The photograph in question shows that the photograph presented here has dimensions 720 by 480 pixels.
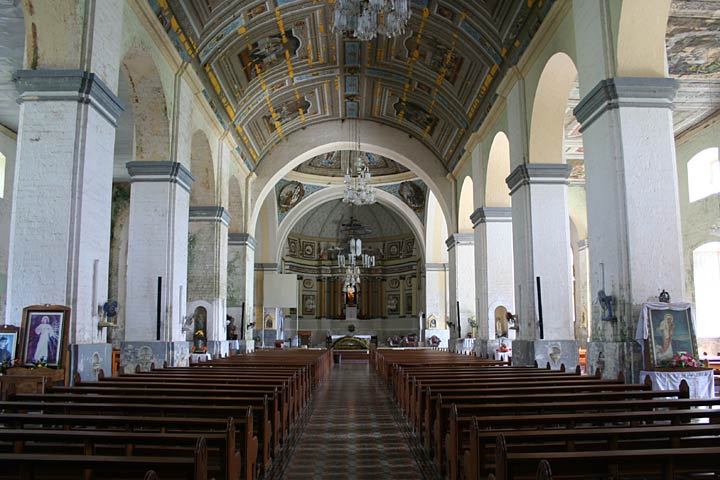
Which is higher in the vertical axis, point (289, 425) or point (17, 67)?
point (17, 67)

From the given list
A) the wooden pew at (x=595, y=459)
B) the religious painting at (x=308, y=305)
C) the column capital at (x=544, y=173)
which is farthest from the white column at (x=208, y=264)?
the religious painting at (x=308, y=305)

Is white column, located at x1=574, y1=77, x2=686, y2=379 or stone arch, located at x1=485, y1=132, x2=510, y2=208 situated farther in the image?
stone arch, located at x1=485, y1=132, x2=510, y2=208

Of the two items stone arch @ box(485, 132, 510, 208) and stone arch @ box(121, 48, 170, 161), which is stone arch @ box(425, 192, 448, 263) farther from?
stone arch @ box(121, 48, 170, 161)

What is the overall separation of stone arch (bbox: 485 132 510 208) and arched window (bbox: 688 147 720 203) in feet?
17.4

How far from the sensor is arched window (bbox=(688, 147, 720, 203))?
15938mm

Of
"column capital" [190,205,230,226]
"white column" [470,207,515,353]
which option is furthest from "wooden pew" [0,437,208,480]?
"white column" [470,207,515,353]

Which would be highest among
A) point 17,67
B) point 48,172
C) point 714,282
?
point 17,67

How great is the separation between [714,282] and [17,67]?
60.2 ft

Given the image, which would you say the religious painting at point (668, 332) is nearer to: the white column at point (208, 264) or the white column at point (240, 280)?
the white column at point (208, 264)

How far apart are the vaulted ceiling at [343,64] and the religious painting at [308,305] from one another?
1389 cm

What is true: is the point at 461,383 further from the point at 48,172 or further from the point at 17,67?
the point at 17,67

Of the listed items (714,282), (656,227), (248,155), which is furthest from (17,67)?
(714,282)

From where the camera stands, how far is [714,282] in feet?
55.6

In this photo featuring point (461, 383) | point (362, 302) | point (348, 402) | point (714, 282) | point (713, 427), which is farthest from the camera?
point (362, 302)
